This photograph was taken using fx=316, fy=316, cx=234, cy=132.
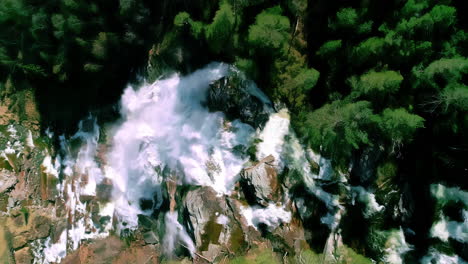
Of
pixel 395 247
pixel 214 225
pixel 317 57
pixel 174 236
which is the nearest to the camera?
pixel 395 247

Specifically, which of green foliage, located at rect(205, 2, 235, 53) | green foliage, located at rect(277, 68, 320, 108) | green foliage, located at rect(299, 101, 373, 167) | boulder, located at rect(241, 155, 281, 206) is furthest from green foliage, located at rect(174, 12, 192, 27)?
boulder, located at rect(241, 155, 281, 206)

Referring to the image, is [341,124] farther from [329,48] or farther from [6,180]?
[6,180]

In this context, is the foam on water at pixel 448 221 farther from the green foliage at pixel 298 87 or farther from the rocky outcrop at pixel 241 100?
the rocky outcrop at pixel 241 100

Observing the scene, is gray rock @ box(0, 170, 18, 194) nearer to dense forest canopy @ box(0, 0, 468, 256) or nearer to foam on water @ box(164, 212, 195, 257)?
dense forest canopy @ box(0, 0, 468, 256)

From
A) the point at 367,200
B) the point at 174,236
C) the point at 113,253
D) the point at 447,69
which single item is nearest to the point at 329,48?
the point at 447,69

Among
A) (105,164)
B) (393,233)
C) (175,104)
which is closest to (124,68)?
(175,104)

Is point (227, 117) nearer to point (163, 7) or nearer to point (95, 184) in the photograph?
point (163, 7)

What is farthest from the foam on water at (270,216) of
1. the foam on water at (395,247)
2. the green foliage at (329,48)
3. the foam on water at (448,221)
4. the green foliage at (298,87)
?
the green foliage at (329,48)
